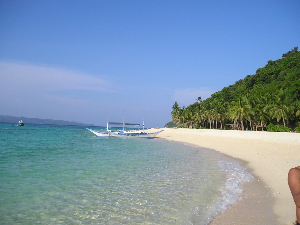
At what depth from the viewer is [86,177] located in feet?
26.9

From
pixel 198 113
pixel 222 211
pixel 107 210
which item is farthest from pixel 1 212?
pixel 198 113

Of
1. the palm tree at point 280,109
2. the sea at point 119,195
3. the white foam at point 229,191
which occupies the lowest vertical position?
the sea at point 119,195

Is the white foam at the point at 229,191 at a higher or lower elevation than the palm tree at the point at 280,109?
lower

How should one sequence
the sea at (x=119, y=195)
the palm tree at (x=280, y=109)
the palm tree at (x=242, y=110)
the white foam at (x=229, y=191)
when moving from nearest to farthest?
the sea at (x=119, y=195) < the white foam at (x=229, y=191) < the palm tree at (x=280, y=109) < the palm tree at (x=242, y=110)

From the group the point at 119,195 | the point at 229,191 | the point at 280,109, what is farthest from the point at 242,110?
the point at 119,195

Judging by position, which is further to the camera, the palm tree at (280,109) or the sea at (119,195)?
the palm tree at (280,109)

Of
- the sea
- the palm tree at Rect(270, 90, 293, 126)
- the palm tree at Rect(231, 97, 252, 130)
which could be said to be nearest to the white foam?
the sea

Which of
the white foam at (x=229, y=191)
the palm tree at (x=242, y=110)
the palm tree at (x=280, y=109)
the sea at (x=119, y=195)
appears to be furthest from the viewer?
the palm tree at (x=242, y=110)

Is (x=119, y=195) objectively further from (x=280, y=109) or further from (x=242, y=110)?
(x=242, y=110)

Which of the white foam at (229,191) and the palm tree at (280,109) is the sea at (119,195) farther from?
the palm tree at (280,109)

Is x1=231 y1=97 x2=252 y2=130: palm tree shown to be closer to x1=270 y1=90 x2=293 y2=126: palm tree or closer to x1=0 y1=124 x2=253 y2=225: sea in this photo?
x1=270 y1=90 x2=293 y2=126: palm tree

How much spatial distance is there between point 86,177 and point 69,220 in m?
3.73

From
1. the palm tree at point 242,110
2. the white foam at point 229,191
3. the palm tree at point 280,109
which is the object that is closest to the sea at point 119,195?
the white foam at point 229,191

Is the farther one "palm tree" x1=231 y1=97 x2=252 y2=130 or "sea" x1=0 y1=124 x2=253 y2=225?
"palm tree" x1=231 y1=97 x2=252 y2=130
